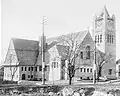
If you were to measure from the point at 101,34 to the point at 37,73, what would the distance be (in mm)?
18284

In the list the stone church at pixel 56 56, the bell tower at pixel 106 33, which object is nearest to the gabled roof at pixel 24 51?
the stone church at pixel 56 56

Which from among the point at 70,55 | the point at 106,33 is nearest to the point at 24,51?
the point at 70,55

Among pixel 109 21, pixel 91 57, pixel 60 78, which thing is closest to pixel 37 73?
pixel 60 78

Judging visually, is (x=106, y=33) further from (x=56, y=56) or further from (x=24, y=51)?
(x=24, y=51)

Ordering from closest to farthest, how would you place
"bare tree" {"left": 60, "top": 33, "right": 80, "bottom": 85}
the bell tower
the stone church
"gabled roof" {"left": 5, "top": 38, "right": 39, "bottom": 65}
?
"bare tree" {"left": 60, "top": 33, "right": 80, "bottom": 85} < the stone church < "gabled roof" {"left": 5, "top": 38, "right": 39, "bottom": 65} < the bell tower

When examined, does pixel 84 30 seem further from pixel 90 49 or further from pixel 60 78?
pixel 60 78

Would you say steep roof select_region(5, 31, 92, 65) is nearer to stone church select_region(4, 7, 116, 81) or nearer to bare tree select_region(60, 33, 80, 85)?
stone church select_region(4, 7, 116, 81)

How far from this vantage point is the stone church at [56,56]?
132 feet

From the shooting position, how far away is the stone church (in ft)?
132

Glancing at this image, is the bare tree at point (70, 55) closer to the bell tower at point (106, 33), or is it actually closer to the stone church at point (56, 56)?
the stone church at point (56, 56)

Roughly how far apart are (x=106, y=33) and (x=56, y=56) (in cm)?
1681

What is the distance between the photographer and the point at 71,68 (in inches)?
1048

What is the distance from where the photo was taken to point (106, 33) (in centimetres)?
5062

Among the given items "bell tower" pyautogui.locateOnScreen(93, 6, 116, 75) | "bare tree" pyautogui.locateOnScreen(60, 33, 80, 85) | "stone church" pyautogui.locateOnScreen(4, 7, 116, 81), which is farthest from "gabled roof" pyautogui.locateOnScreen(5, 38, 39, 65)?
"bell tower" pyautogui.locateOnScreen(93, 6, 116, 75)
